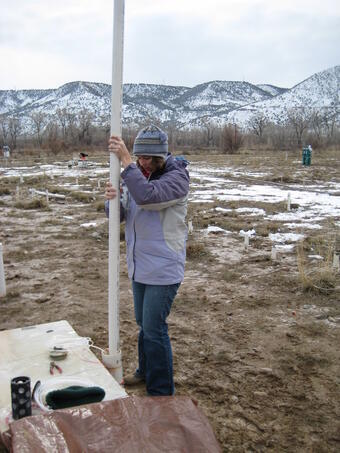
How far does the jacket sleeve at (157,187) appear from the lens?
2566 mm

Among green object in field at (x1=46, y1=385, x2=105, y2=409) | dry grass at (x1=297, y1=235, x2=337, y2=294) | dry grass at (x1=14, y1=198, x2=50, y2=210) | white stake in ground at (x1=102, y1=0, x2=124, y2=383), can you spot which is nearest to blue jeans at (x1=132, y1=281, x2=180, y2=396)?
white stake in ground at (x1=102, y1=0, x2=124, y2=383)

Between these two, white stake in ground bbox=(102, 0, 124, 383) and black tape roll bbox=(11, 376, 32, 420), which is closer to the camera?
black tape roll bbox=(11, 376, 32, 420)

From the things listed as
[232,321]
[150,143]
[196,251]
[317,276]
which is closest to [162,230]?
[150,143]

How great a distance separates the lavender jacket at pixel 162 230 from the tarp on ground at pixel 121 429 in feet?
2.54

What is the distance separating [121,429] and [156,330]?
780 millimetres

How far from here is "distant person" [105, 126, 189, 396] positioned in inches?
106

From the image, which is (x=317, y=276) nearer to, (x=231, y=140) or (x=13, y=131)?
(x=231, y=140)

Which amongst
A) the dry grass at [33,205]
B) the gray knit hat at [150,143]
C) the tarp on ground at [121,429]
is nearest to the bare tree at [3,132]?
the dry grass at [33,205]

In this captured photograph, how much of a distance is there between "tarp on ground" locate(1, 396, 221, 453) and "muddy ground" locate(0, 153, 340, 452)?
2.43 feet

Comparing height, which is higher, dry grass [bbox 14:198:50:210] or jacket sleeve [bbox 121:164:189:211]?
jacket sleeve [bbox 121:164:189:211]

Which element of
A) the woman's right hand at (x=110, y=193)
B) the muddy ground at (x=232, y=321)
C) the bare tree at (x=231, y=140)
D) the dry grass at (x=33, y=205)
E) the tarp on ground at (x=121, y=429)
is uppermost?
the bare tree at (x=231, y=140)

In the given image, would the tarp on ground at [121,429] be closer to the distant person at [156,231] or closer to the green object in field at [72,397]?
the green object in field at [72,397]

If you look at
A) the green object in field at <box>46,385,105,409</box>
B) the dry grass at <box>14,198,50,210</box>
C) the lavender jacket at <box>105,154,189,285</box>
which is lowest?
the dry grass at <box>14,198,50,210</box>

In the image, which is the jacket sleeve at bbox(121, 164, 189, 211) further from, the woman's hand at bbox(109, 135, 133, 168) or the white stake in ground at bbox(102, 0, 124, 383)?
the white stake in ground at bbox(102, 0, 124, 383)
